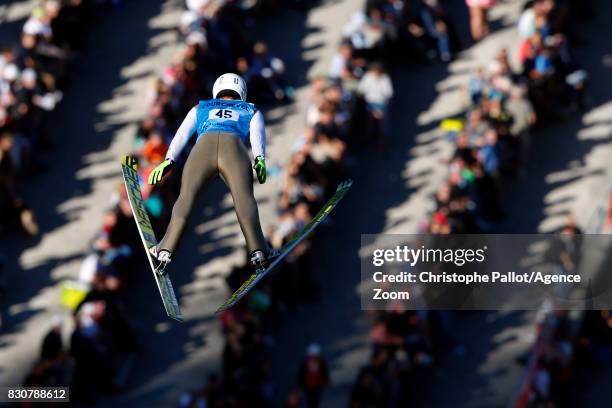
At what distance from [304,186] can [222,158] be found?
9.06m

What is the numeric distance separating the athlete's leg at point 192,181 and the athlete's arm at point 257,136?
345mm

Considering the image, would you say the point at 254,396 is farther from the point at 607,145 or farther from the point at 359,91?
the point at 607,145

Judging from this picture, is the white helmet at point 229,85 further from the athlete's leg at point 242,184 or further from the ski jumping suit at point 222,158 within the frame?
the athlete's leg at point 242,184

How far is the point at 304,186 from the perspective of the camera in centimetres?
2241

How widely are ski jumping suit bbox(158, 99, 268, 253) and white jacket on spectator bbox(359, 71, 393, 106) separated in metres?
10.6

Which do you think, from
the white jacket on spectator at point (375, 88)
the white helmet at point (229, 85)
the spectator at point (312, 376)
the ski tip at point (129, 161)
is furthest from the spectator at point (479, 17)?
the white helmet at point (229, 85)

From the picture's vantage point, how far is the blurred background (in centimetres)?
2097

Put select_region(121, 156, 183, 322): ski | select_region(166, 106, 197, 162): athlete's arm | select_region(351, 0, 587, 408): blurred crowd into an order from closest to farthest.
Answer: select_region(121, 156, 183, 322): ski < select_region(166, 106, 197, 162): athlete's arm < select_region(351, 0, 587, 408): blurred crowd

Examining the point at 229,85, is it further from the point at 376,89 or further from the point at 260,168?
the point at 376,89

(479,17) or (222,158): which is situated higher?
(479,17)

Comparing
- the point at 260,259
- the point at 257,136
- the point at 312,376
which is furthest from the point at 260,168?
the point at 312,376

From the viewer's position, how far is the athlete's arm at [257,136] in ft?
43.6

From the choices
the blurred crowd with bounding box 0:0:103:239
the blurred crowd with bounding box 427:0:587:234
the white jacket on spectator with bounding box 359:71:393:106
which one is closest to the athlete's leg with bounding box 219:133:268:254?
the blurred crowd with bounding box 427:0:587:234

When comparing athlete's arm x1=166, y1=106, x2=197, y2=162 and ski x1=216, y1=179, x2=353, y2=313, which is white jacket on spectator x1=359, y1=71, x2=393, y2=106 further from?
athlete's arm x1=166, y1=106, x2=197, y2=162
